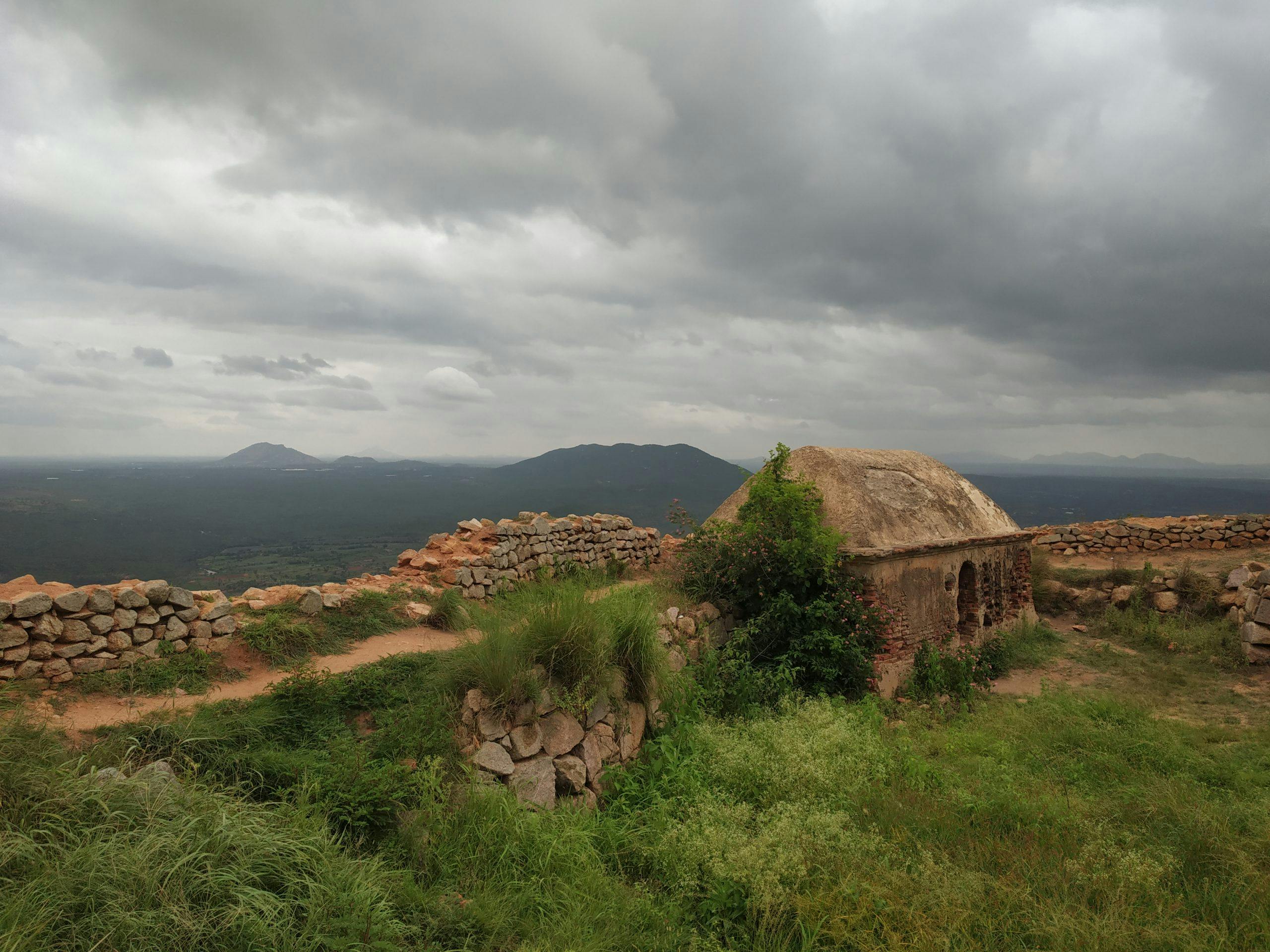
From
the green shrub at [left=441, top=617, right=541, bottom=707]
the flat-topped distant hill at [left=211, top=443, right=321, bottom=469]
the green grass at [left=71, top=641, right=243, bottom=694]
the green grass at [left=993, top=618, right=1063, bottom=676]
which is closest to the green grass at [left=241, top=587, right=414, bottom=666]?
the green grass at [left=71, top=641, right=243, bottom=694]

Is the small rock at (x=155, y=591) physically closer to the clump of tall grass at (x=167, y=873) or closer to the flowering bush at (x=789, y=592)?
the clump of tall grass at (x=167, y=873)

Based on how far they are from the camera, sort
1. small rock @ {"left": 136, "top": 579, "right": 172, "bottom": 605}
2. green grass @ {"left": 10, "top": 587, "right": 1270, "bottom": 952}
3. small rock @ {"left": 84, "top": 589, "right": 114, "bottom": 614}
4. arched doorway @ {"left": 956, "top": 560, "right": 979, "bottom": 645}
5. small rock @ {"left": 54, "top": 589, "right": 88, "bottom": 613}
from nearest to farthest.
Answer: green grass @ {"left": 10, "top": 587, "right": 1270, "bottom": 952} < small rock @ {"left": 54, "top": 589, "right": 88, "bottom": 613} < small rock @ {"left": 84, "top": 589, "right": 114, "bottom": 614} < small rock @ {"left": 136, "top": 579, "right": 172, "bottom": 605} < arched doorway @ {"left": 956, "top": 560, "right": 979, "bottom": 645}

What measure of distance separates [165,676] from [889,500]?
10.8 meters

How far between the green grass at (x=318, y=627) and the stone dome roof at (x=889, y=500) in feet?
20.0

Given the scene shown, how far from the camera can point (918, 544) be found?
10.5m

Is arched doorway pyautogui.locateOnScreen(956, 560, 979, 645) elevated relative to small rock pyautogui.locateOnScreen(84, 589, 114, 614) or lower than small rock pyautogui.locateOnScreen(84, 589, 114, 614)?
lower

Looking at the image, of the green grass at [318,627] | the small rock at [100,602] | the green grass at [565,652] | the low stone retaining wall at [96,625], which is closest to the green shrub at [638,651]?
the green grass at [565,652]

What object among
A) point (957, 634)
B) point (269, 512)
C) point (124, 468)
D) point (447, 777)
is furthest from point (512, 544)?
point (124, 468)

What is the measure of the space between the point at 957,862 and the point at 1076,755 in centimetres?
379

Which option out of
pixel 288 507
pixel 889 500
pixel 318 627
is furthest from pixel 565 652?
pixel 288 507

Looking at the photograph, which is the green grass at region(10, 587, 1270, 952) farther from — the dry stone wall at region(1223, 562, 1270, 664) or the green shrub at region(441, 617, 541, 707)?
the dry stone wall at region(1223, 562, 1270, 664)

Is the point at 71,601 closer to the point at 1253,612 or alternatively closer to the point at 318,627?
the point at 318,627

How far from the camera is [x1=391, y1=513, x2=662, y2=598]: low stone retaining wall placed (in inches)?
441

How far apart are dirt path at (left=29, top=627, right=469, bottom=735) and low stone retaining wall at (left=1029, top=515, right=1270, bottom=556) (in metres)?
15.6
